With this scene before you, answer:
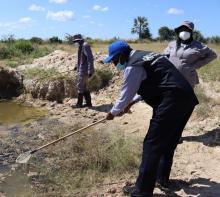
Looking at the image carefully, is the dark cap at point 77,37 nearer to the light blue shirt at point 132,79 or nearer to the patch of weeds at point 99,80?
the patch of weeds at point 99,80

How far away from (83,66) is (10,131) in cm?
240

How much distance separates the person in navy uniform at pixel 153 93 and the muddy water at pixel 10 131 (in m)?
1.66

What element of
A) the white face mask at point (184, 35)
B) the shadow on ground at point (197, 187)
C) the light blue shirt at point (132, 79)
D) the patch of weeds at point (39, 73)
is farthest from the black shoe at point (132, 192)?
the patch of weeds at point (39, 73)

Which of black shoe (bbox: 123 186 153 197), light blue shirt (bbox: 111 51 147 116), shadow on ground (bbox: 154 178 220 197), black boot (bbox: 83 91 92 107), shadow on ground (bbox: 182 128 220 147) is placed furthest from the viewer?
black boot (bbox: 83 91 92 107)

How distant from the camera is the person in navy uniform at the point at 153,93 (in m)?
4.92

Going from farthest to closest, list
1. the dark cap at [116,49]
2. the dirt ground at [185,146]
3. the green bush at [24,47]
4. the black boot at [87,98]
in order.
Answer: the green bush at [24,47] → the black boot at [87,98] → the dirt ground at [185,146] → the dark cap at [116,49]

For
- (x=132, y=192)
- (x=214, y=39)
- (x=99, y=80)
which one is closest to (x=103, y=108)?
(x=99, y=80)

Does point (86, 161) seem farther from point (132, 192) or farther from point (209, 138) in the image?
point (209, 138)

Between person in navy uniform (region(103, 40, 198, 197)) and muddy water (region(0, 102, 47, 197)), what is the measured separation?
65.3 inches

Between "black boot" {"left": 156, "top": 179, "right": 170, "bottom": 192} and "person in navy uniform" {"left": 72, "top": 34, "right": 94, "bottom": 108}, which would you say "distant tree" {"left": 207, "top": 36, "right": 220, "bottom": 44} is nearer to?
"person in navy uniform" {"left": 72, "top": 34, "right": 94, "bottom": 108}

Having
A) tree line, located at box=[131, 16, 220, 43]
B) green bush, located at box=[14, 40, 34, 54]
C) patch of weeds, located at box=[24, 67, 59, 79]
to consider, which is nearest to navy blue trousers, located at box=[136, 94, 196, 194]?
patch of weeds, located at box=[24, 67, 59, 79]

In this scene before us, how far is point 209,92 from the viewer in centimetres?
1051

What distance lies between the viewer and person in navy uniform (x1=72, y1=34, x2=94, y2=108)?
10.6 meters

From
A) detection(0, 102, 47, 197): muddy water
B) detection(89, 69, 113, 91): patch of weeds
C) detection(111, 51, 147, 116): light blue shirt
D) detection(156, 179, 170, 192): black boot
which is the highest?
detection(111, 51, 147, 116): light blue shirt
